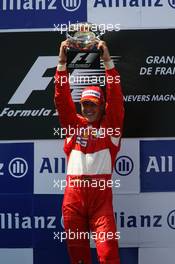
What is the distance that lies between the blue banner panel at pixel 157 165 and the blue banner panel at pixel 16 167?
738 millimetres

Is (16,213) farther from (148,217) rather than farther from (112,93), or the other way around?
(112,93)

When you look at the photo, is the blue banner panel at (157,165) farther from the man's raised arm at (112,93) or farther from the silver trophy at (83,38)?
the silver trophy at (83,38)

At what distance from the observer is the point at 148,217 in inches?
123

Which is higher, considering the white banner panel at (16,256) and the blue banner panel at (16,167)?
the blue banner panel at (16,167)

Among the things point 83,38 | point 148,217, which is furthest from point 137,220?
point 83,38

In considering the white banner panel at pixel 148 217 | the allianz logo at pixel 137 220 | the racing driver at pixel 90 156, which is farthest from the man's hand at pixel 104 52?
the allianz logo at pixel 137 220

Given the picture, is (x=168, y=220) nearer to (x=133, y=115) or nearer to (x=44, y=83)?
(x=133, y=115)

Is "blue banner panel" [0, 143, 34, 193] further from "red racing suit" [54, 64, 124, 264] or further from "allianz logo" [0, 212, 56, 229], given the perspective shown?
"red racing suit" [54, 64, 124, 264]

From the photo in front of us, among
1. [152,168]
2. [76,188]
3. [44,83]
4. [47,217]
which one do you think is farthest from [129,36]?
[47,217]

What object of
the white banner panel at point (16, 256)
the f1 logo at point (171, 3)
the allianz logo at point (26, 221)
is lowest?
the white banner panel at point (16, 256)

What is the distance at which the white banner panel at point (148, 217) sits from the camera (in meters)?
3.12

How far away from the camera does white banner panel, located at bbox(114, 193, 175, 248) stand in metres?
3.12

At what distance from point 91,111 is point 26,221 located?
0.91 meters

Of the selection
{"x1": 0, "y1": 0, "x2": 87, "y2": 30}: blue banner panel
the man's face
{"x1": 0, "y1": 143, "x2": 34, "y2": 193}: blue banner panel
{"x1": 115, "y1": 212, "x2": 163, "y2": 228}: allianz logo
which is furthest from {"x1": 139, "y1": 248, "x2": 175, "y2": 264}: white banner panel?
{"x1": 0, "y1": 0, "x2": 87, "y2": 30}: blue banner panel
